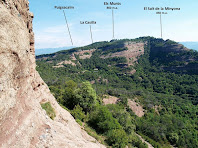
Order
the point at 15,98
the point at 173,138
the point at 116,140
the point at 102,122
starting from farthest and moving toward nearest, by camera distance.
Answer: the point at 173,138 < the point at 102,122 < the point at 116,140 < the point at 15,98

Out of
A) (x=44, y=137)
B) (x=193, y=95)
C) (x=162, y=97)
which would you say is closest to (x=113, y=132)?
(x=44, y=137)

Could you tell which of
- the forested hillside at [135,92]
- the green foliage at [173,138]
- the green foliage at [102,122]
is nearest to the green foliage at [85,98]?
the forested hillside at [135,92]

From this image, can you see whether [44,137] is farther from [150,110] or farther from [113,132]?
[150,110]

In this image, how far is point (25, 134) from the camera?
8.19 m

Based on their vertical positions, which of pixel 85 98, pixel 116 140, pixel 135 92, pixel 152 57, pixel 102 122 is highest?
pixel 152 57

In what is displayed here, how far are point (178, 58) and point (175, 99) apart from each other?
64.3 metres

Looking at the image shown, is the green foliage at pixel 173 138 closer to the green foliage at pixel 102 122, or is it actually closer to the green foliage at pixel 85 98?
the green foliage at pixel 102 122

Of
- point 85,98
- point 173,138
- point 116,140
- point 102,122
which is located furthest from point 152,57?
point 116,140

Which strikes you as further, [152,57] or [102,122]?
[152,57]

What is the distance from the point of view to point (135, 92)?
302 feet

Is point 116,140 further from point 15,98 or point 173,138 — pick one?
point 173,138

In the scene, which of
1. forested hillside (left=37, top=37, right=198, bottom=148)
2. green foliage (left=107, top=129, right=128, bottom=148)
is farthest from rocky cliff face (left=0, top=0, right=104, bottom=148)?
forested hillside (left=37, top=37, right=198, bottom=148)

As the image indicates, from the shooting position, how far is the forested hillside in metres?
27.1

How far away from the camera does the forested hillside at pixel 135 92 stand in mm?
27109
